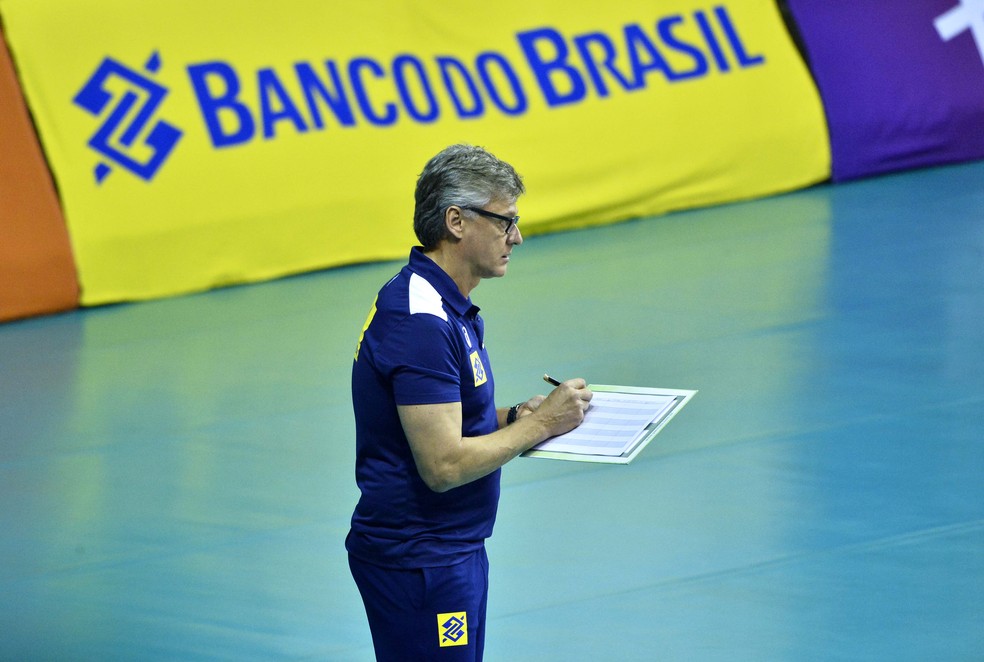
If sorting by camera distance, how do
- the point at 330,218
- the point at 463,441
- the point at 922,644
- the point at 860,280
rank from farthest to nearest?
the point at 330,218 < the point at 860,280 < the point at 922,644 < the point at 463,441

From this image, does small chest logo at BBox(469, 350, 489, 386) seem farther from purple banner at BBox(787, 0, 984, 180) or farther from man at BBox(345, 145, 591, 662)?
purple banner at BBox(787, 0, 984, 180)

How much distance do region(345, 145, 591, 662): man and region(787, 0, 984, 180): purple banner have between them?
9366mm

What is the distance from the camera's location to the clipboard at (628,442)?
3.35 m

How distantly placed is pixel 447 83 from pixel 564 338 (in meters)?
3.72

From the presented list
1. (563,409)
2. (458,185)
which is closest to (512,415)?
(563,409)

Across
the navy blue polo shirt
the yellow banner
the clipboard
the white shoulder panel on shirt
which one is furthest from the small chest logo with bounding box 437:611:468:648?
the yellow banner

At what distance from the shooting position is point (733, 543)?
5.49m

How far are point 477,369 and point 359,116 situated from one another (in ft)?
26.3

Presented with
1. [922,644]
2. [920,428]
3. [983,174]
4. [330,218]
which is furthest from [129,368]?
[983,174]

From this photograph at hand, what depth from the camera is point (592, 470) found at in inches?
254

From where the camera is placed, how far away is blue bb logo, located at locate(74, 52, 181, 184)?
1042cm

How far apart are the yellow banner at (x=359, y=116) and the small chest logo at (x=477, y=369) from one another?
293 inches

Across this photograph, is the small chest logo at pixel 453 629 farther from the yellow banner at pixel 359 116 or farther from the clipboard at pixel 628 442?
the yellow banner at pixel 359 116

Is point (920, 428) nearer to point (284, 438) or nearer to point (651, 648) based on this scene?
point (651, 648)
